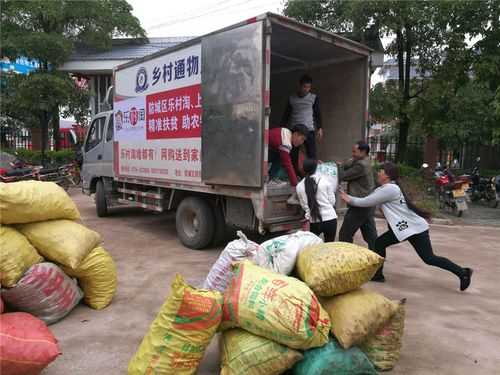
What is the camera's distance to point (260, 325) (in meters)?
2.30

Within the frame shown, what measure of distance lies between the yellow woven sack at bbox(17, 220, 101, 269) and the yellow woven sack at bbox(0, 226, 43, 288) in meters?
0.07

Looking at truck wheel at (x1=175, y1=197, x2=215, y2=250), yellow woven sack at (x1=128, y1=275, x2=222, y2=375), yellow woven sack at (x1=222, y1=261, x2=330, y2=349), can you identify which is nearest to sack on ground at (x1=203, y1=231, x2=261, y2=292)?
yellow woven sack at (x1=222, y1=261, x2=330, y2=349)

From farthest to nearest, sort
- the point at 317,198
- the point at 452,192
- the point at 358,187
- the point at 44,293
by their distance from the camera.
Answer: the point at 452,192 < the point at 358,187 < the point at 317,198 < the point at 44,293

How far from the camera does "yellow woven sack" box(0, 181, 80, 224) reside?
3.22 m

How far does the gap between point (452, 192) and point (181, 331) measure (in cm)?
793

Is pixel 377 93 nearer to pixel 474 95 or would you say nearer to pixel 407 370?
pixel 474 95

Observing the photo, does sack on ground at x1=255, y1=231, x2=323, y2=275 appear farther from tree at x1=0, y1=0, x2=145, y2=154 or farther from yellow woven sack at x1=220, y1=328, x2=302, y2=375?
tree at x1=0, y1=0, x2=145, y2=154

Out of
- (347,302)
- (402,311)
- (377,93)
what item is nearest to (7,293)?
(347,302)

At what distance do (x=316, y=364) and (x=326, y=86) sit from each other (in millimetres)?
4613

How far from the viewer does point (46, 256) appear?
336cm

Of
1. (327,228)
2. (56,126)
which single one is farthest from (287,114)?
(56,126)

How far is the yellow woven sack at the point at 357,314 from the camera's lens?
2410 millimetres

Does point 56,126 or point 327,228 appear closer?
point 327,228

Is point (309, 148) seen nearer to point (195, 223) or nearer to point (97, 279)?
point (195, 223)
